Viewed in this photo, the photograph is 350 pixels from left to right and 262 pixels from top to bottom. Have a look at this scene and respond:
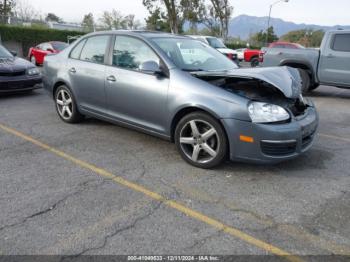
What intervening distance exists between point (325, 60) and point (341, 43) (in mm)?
593

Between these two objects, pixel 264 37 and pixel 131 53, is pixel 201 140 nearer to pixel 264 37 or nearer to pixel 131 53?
pixel 131 53

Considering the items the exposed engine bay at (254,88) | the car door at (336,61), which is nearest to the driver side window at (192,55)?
the exposed engine bay at (254,88)

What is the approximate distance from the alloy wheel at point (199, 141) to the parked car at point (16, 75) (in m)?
5.55

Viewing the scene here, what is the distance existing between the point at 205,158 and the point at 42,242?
205 cm

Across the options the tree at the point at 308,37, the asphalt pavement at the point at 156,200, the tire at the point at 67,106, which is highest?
the tire at the point at 67,106

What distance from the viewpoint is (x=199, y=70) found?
4.49 metres

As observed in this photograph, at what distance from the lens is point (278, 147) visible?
3730 mm

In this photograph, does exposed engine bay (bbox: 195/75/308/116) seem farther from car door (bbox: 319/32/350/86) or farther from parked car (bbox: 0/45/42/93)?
car door (bbox: 319/32/350/86)

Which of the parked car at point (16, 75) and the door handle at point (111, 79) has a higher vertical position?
the door handle at point (111, 79)

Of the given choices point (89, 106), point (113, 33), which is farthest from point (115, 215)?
point (113, 33)

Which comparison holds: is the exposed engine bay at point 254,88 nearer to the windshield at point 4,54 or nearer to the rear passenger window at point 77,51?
the rear passenger window at point 77,51

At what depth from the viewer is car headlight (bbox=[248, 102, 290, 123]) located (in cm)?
369

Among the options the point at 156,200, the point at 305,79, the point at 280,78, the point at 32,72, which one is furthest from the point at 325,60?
the point at 156,200

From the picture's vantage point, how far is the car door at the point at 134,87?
14.2 ft
